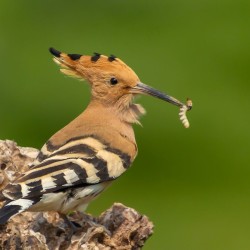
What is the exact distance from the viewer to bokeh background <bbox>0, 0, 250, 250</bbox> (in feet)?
32.3

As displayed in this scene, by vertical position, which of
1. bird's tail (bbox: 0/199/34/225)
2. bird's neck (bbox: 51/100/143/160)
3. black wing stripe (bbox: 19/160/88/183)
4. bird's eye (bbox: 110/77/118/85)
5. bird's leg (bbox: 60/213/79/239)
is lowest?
bird's tail (bbox: 0/199/34/225)

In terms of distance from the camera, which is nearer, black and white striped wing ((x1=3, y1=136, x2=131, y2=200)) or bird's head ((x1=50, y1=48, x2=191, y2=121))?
black and white striped wing ((x1=3, y1=136, x2=131, y2=200))

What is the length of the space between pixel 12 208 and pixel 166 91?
4.48 m

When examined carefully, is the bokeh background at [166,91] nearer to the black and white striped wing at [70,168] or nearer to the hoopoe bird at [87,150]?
the hoopoe bird at [87,150]

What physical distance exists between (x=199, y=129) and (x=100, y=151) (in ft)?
12.1

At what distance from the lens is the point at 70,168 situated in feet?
22.3

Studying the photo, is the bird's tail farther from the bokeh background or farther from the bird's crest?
the bokeh background

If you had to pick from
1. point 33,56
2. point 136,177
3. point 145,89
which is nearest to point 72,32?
point 33,56

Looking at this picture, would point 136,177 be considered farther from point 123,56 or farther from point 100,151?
point 100,151

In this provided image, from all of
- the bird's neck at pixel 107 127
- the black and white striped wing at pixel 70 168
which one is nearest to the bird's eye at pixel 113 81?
the bird's neck at pixel 107 127

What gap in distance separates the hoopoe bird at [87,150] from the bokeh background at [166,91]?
6.65 feet

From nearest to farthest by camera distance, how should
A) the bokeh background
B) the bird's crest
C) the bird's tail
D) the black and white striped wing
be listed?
the bird's tail, the black and white striped wing, the bird's crest, the bokeh background

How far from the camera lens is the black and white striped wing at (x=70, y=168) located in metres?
6.60

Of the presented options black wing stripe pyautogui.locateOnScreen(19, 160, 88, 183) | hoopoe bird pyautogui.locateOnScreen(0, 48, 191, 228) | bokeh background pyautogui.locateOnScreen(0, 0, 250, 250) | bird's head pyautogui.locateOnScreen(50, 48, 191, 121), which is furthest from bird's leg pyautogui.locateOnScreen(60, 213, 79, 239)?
bokeh background pyautogui.locateOnScreen(0, 0, 250, 250)
